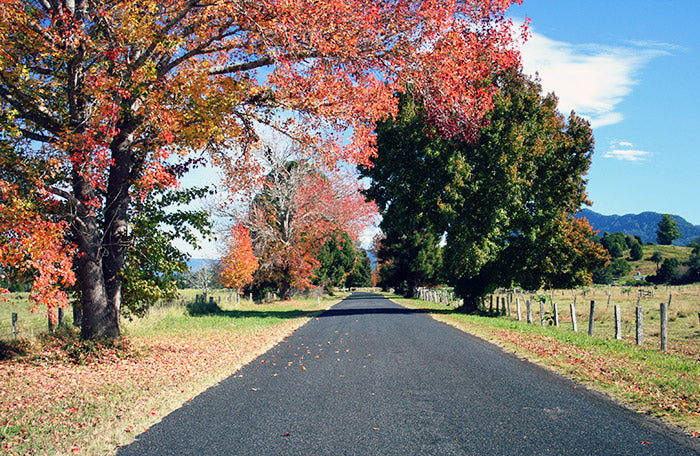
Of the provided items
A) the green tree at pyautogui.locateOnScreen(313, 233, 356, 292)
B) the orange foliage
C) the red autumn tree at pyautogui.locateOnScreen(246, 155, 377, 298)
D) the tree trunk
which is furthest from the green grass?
the orange foliage

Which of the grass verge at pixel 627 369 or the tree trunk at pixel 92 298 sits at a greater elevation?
the tree trunk at pixel 92 298

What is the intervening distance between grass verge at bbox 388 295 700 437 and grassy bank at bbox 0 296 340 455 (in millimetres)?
6603

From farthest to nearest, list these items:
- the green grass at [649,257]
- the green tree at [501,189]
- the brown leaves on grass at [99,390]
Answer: the green grass at [649,257]
the green tree at [501,189]
the brown leaves on grass at [99,390]

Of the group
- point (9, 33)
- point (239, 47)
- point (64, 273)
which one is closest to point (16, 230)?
point (64, 273)

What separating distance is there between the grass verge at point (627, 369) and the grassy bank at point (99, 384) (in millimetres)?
6603

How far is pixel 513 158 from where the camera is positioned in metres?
25.6

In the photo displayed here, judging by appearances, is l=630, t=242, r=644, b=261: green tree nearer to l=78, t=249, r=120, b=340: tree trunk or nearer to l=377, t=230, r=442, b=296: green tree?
l=377, t=230, r=442, b=296: green tree

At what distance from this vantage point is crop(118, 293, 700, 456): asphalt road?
528 cm

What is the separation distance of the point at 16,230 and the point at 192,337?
29.1ft

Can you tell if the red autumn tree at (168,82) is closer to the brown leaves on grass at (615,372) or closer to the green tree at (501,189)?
the brown leaves on grass at (615,372)

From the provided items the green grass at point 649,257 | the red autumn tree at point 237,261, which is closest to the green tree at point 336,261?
the red autumn tree at point 237,261

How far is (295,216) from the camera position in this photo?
4219 cm

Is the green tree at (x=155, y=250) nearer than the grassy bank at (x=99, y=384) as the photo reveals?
No

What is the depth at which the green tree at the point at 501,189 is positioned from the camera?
25.8 metres
